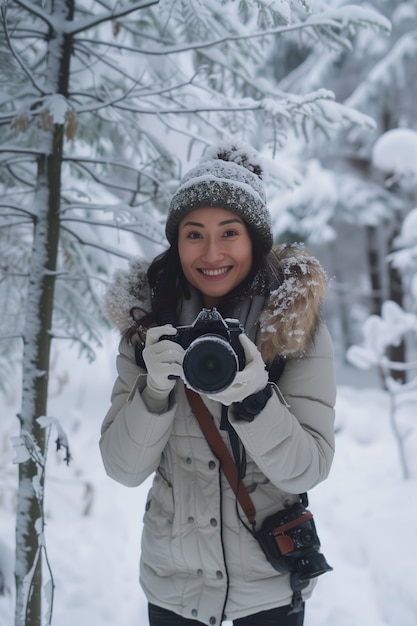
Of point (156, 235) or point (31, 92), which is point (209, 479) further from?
point (31, 92)

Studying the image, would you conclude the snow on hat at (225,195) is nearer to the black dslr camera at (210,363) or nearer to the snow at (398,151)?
the black dslr camera at (210,363)

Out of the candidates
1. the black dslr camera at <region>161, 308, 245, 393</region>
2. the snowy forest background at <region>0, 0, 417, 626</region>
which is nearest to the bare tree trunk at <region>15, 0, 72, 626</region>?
the snowy forest background at <region>0, 0, 417, 626</region>

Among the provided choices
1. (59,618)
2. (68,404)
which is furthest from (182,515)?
(68,404)

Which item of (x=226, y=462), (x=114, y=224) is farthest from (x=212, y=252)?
(x=114, y=224)

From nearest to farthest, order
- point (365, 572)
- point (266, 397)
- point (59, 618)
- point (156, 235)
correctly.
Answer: point (266, 397)
point (156, 235)
point (59, 618)
point (365, 572)

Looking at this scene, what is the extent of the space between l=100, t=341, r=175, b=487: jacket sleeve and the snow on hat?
49cm

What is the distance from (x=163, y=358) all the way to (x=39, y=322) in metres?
1.02

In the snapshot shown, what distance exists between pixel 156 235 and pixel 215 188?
2.38 feet

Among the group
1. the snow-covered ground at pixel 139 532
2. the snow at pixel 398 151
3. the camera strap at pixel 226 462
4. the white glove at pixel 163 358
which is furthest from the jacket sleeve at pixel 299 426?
the snow at pixel 398 151

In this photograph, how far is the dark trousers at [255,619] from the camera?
64.5 inches

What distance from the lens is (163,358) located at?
56.6 inches

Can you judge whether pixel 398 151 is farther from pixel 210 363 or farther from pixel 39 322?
pixel 210 363

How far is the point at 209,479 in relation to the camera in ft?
5.32

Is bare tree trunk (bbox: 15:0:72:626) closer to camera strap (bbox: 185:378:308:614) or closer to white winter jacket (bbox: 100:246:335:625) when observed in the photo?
white winter jacket (bbox: 100:246:335:625)
